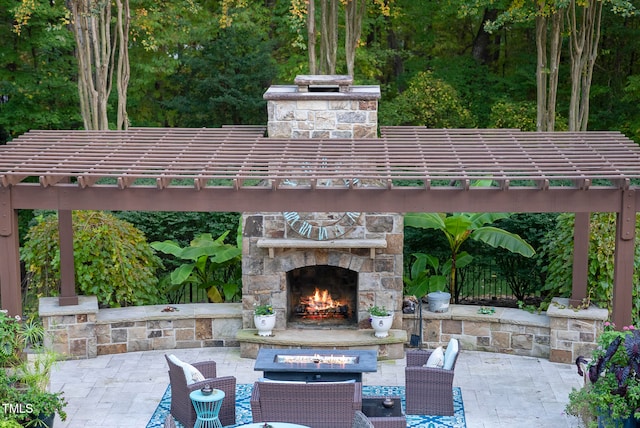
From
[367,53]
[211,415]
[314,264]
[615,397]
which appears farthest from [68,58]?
[615,397]

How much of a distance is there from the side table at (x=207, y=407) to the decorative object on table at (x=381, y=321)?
348cm

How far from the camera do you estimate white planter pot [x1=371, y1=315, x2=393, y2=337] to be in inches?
526

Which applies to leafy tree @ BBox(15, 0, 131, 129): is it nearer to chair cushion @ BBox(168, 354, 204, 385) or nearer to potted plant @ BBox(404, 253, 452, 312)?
potted plant @ BBox(404, 253, 452, 312)

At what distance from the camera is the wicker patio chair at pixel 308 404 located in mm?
10391

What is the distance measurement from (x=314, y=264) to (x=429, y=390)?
3.11m

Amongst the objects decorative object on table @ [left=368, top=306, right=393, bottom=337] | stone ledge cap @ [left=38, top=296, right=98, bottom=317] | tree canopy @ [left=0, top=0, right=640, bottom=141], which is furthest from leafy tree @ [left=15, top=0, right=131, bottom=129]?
decorative object on table @ [left=368, top=306, right=393, bottom=337]

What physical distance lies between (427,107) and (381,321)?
25.0ft

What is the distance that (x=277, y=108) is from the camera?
44.3 ft

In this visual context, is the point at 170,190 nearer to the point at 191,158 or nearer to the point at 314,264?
the point at 191,158

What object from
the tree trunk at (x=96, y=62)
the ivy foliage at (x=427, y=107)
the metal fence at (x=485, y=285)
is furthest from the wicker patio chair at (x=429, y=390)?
the tree trunk at (x=96, y=62)

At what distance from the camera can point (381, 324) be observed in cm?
1338

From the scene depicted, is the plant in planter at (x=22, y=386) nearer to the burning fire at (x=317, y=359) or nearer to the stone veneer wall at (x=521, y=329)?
the burning fire at (x=317, y=359)

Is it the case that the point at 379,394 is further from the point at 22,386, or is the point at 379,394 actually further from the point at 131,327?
the point at 22,386

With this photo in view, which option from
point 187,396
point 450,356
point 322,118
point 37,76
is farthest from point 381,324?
point 37,76
